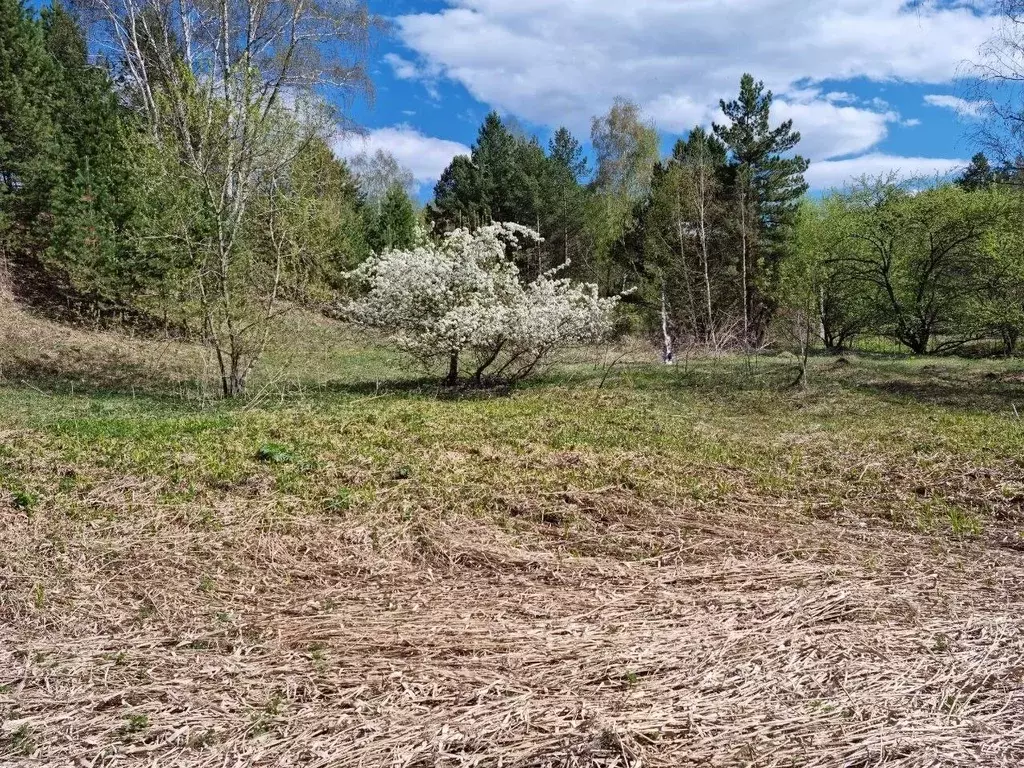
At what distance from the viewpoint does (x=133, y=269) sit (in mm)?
18969

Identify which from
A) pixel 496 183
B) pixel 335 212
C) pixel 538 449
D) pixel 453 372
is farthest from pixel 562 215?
pixel 538 449

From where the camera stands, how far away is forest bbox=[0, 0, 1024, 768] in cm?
251

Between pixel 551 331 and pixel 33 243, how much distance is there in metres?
16.5

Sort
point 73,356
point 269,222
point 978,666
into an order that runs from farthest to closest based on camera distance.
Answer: point 73,356 → point 269,222 → point 978,666

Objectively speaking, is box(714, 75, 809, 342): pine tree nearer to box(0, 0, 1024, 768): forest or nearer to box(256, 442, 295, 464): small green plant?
box(0, 0, 1024, 768): forest

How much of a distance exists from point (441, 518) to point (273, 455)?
2094mm

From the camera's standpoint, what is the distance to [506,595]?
3.71m

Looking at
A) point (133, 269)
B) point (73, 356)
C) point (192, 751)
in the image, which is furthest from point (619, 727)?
point (133, 269)

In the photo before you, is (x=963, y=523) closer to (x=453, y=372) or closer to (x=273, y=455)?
(x=273, y=455)

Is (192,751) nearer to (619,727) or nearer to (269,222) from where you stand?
(619,727)

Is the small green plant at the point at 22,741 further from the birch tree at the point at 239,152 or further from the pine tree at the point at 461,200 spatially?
the pine tree at the point at 461,200

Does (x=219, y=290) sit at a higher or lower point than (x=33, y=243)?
lower

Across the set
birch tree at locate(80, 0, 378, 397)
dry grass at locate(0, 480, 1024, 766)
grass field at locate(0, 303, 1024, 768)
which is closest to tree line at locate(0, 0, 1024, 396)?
birch tree at locate(80, 0, 378, 397)

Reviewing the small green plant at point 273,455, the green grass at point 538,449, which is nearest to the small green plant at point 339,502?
the green grass at point 538,449
